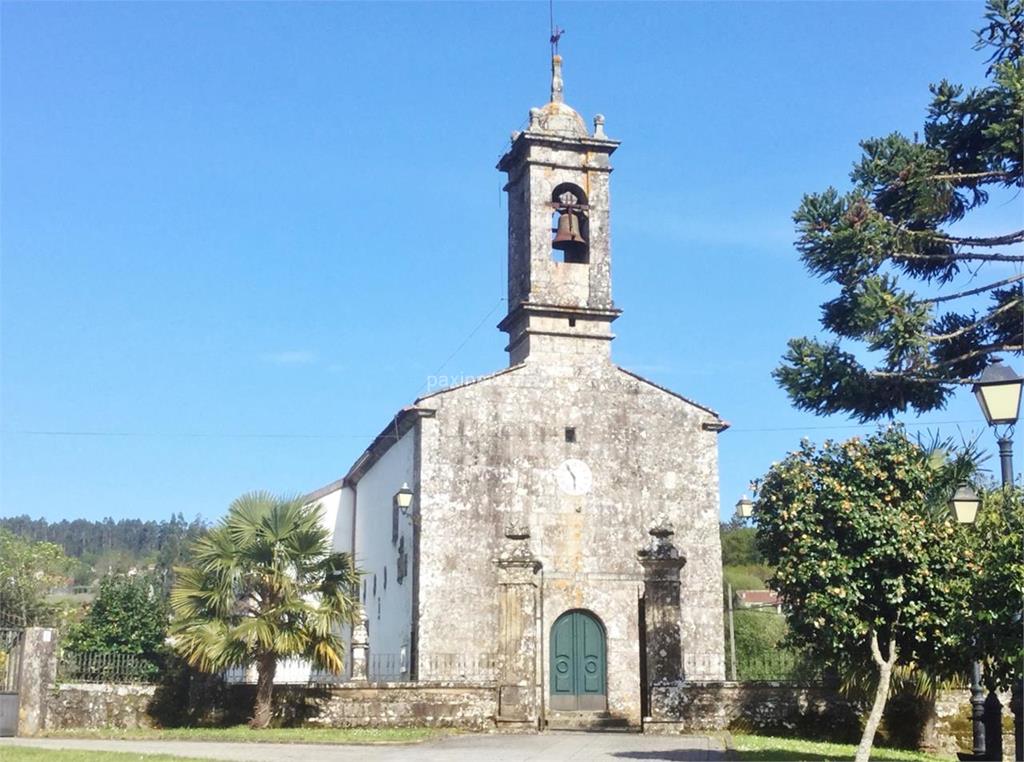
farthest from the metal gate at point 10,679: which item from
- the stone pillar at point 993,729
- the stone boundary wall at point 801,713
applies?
the stone pillar at point 993,729

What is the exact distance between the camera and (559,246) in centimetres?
3259

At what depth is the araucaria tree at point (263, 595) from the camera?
22438mm

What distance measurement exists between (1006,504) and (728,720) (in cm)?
950

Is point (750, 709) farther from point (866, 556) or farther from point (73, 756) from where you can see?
point (73, 756)

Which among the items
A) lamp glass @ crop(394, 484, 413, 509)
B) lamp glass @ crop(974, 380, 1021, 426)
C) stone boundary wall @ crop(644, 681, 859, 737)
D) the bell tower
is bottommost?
stone boundary wall @ crop(644, 681, 859, 737)

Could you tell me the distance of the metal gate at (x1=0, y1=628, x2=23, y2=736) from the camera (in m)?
21.6

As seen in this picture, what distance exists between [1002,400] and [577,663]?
734 inches

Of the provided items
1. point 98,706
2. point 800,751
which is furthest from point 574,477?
point 98,706

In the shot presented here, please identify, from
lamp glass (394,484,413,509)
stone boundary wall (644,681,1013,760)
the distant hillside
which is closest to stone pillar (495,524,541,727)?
stone boundary wall (644,681,1013,760)

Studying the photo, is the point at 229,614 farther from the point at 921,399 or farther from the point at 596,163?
the point at 596,163

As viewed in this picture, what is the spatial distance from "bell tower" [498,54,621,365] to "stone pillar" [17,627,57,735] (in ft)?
47.2

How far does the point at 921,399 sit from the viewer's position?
1816cm

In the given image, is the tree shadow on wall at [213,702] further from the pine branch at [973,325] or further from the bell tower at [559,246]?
the pine branch at [973,325]

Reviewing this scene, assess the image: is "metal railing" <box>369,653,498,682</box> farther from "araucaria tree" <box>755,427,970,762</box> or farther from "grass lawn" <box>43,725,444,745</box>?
"araucaria tree" <box>755,427,970,762</box>
